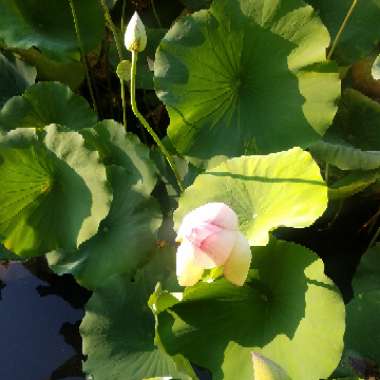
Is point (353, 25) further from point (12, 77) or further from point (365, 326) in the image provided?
point (12, 77)

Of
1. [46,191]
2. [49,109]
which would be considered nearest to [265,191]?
[46,191]

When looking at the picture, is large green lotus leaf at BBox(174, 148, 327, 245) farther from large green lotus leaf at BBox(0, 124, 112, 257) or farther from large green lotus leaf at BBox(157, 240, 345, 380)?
large green lotus leaf at BBox(0, 124, 112, 257)

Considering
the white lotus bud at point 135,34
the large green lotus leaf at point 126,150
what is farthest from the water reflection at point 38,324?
the white lotus bud at point 135,34

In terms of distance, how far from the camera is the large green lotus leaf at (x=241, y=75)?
1394 millimetres

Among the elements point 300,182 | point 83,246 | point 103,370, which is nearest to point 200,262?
point 300,182

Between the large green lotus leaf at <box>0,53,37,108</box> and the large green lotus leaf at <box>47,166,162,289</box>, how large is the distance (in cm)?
46

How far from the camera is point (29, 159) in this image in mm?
1458

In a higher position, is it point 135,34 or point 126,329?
point 135,34

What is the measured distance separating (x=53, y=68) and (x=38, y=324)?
684 mm

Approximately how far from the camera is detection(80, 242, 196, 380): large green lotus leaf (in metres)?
1.29

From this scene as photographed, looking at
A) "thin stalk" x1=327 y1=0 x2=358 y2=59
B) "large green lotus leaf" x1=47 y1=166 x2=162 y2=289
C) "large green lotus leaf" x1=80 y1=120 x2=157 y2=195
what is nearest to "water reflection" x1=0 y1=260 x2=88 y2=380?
"large green lotus leaf" x1=47 y1=166 x2=162 y2=289

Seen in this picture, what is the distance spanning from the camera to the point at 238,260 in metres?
1.00

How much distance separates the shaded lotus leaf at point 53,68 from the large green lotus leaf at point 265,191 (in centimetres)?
73

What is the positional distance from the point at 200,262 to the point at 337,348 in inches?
11.2
